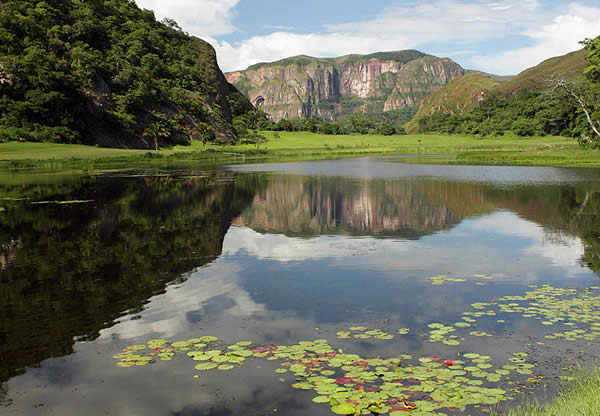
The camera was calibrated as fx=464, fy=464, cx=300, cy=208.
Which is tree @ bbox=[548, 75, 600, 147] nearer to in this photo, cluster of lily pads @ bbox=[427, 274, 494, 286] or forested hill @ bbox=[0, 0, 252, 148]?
cluster of lily pads @ bbox=[427, 274, 494, 286]

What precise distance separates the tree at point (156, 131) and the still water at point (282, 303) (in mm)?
105962

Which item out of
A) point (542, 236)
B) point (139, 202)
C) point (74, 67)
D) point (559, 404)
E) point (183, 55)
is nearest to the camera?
point (559, 404)

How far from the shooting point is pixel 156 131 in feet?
422

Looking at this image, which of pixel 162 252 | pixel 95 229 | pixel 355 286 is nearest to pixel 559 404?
pixel 355 286

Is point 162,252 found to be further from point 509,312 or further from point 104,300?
point 509,312

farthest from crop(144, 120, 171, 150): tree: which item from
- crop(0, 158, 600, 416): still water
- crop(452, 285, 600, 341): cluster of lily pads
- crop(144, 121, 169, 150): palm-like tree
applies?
crop(452, 285, 600, 341): cluster of lily pads

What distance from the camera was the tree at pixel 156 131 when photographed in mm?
126688

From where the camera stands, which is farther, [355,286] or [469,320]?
[355,286]

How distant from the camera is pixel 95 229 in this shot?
69.7 ft

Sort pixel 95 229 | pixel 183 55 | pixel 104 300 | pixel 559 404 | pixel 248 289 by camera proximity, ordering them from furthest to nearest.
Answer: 1. pixel 183 55
2. pixel 95 229
3. pixel 248 289
4. pixel 104 300
5. pixel 559 404

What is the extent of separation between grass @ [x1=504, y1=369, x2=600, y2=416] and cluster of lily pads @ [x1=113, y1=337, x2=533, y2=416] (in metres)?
0.64

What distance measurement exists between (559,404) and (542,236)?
575 inches

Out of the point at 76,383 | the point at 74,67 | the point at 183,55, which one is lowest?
the point at 76,383

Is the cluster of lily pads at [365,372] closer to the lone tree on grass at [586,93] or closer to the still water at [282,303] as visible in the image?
the still water at [282,303]
